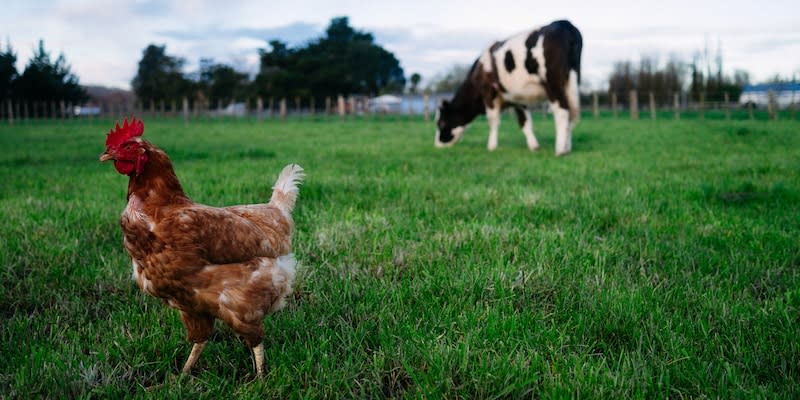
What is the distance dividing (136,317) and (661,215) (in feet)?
12.8

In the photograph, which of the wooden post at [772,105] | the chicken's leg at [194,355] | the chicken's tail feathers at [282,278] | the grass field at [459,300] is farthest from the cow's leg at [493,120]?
the wooden post at [772,105]

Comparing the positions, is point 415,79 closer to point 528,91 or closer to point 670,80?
point 670,80

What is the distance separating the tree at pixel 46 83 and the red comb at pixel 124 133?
56.1 meters

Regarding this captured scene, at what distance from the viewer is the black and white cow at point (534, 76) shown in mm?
8859

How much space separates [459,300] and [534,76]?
7.46 m

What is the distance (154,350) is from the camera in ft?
7.43

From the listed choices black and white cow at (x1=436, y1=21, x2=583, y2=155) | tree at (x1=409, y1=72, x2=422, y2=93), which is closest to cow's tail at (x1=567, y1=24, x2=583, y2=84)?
black and white cow at (x1=436, y1=21, x2=583, y2=155)

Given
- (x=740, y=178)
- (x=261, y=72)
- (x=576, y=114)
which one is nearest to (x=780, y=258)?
(x=740, y=178)

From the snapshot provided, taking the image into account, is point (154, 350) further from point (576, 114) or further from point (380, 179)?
point (576, 114)

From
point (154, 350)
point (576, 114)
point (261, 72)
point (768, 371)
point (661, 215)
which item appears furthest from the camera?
point (261, 72)

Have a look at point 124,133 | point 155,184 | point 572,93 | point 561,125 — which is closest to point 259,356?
point 155,184

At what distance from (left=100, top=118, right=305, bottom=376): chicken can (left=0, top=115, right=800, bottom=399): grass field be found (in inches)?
9.3

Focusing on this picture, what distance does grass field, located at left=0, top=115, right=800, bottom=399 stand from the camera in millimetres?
1967

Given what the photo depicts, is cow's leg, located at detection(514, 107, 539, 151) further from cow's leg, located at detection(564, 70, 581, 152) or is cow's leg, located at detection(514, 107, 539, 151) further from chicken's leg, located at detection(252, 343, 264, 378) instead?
chicken's leg, located at detection(252, 343, 264, 378)
